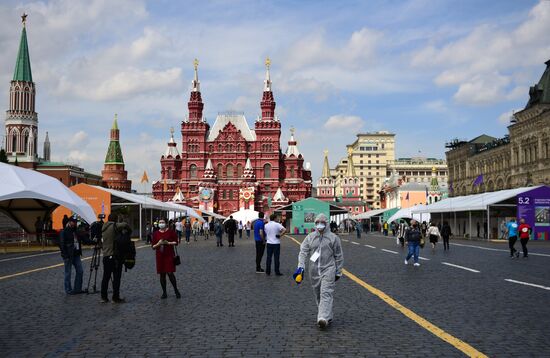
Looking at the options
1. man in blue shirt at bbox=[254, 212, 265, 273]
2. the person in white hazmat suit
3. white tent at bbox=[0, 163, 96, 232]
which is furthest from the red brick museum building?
the person in white hazmat suit

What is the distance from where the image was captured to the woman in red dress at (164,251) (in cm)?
1183

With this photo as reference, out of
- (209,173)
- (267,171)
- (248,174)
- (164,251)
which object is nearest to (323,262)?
(164,251)

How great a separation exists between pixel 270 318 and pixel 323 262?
4.19 ft

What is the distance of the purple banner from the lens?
4000 centimetres

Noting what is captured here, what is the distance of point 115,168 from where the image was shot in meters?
137

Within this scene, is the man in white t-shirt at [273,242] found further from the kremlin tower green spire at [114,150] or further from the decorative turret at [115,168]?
the kremlin tower green spire at [114,150]

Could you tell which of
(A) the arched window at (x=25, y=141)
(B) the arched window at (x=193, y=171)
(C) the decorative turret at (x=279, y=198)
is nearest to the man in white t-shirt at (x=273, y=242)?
(C) the decorative turret at (x=279, y=198)

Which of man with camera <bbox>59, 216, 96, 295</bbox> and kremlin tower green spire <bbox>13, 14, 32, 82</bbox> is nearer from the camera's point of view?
man with camera <bbox>59, 216, 96, 295</bbox>

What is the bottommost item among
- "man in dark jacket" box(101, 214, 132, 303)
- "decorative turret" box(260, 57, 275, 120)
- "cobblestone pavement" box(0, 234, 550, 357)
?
"cobblestone pavement" box(0, 234, 550, 357)

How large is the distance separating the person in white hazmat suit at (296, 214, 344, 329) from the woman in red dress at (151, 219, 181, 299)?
12.2 feet

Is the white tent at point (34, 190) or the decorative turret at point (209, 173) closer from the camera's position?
the white tent at point (34, 190)

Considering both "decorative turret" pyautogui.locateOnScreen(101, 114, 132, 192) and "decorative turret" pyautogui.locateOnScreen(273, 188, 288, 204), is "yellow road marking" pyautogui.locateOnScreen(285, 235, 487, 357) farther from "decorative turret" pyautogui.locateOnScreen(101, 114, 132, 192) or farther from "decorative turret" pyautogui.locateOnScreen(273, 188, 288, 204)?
"decorative turret" pyautogui.locateOnScreen(101, 114, 132, 192)

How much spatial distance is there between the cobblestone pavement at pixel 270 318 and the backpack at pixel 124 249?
2.39 ft

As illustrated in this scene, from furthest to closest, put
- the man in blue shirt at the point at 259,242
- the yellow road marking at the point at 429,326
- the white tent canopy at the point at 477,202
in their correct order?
the white tent canopy at the point at 477,202
the man in blue shirt at the point at 259,242
the yellow road marking at the point at 429,326
